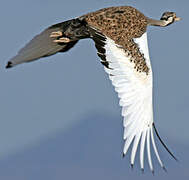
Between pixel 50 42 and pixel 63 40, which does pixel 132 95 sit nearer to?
pixel 63 40

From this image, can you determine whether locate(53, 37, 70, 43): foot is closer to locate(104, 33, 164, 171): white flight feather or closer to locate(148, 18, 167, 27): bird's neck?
locate(104, 33, 164, 171): white flight feather

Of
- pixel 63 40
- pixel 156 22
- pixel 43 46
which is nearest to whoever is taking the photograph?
pixel 63 40

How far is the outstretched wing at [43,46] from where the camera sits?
34.0 ft

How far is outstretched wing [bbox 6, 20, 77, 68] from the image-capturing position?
1036 cm

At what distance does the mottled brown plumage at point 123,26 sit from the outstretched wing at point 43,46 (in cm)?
65

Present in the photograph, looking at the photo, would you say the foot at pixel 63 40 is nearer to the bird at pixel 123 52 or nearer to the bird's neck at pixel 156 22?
the bird at pixel 123 52

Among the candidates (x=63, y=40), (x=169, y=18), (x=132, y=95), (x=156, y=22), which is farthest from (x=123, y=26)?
(x=169, y=18)

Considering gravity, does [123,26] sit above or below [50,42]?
above

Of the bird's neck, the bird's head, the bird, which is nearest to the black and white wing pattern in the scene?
the bird

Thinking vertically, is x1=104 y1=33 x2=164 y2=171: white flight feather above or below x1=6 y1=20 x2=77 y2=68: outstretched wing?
below

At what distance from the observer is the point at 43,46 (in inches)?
417

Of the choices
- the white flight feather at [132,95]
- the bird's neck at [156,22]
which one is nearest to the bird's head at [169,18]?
the bird's neck at [156,22]

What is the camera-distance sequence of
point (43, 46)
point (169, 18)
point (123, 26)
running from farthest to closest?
point (169, 18)
point (43, 46)
point (123, 26)

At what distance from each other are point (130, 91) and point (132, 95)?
0.22 feet
